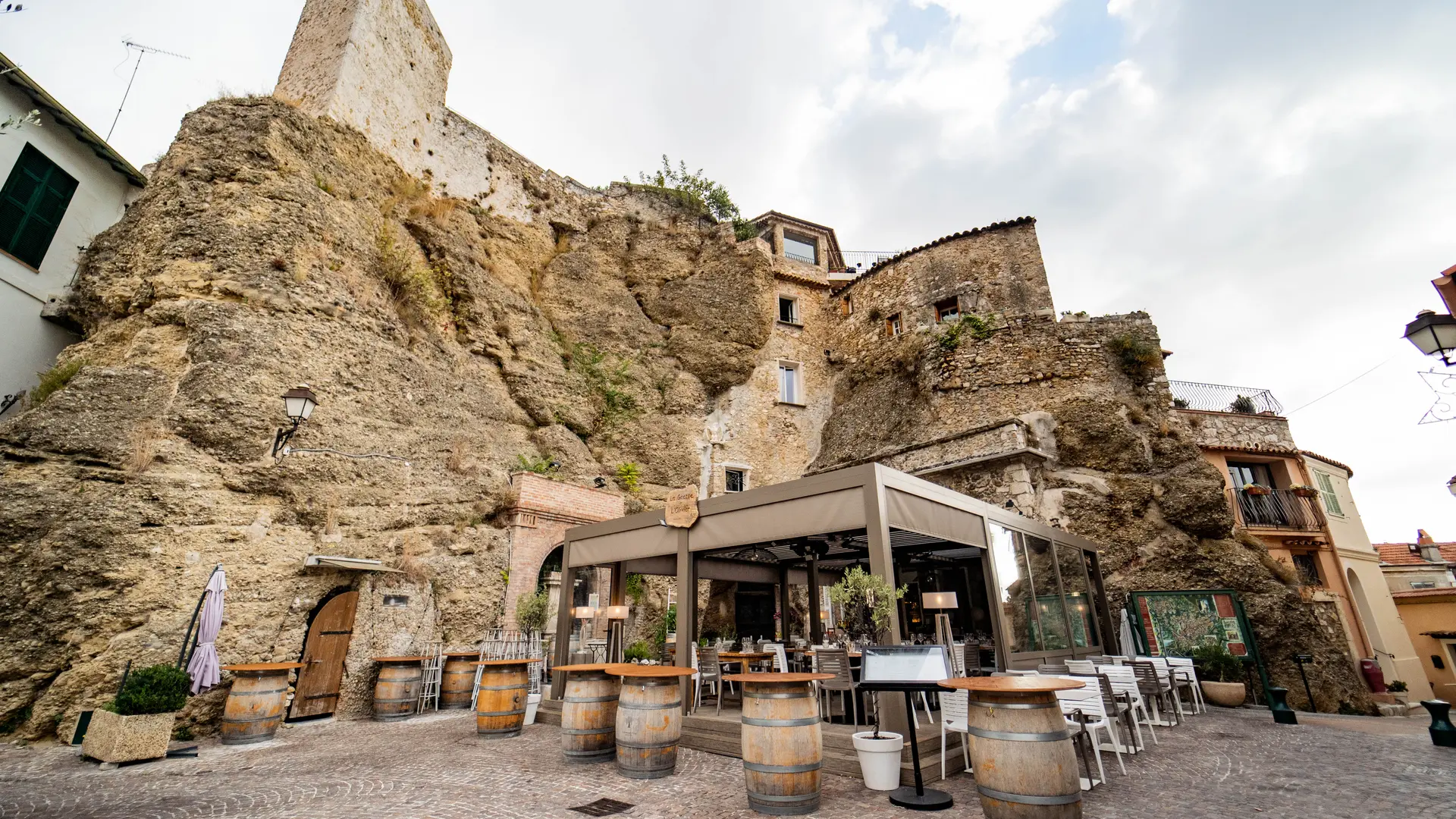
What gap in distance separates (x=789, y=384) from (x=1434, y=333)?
53.3ft

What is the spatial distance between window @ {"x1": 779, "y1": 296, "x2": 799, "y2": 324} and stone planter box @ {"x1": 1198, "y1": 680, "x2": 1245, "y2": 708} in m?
15.3

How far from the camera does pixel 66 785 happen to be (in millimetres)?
5074

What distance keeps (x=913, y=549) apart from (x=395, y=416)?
10.1 meters

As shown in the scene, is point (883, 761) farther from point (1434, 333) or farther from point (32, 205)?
point (32, 205)

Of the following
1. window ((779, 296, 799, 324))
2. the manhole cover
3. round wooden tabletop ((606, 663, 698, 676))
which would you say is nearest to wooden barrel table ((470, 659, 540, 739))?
round wooden tabletop ((606, 663, 698, 676))

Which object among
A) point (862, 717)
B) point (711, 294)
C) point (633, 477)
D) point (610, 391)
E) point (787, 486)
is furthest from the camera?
point (711, 294)

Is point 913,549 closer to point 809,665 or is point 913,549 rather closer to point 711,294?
point 809,665

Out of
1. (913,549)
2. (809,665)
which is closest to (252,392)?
(809,665)

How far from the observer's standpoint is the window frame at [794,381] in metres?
20.3

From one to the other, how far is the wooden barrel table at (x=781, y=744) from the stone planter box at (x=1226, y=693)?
9357 mm

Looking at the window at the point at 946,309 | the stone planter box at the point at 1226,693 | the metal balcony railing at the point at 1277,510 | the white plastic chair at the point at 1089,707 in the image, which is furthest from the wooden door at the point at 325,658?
the metal balcony railing at the point at 1277,510

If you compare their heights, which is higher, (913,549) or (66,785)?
(913,549)

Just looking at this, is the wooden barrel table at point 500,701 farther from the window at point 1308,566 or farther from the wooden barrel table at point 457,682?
the window at point 1308,566

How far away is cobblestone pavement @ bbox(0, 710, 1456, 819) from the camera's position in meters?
4.26
